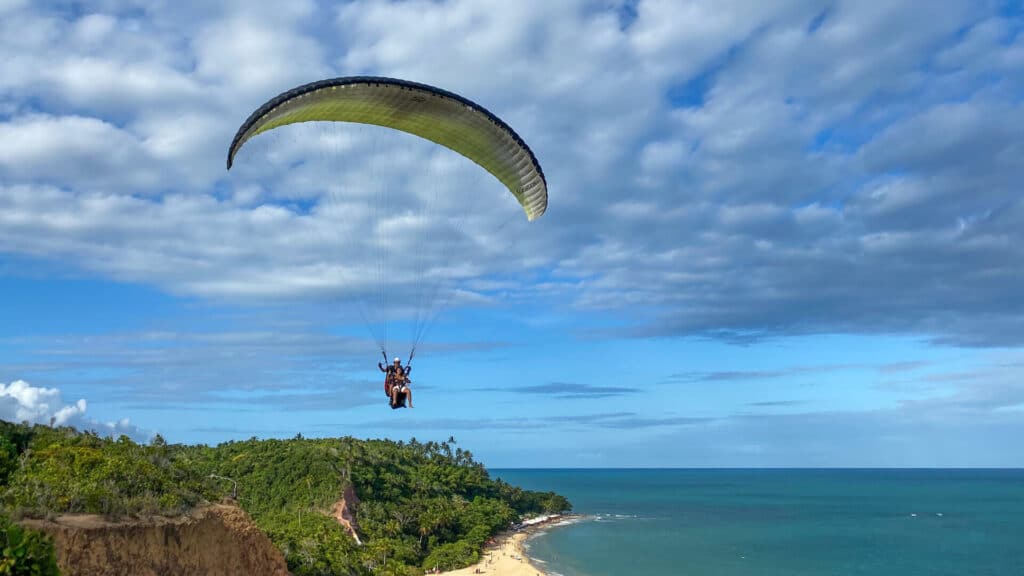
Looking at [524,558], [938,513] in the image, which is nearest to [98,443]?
[524,558]

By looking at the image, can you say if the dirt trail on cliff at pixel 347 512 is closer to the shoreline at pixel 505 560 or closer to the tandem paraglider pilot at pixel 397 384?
the shoreline at pixel 505 560

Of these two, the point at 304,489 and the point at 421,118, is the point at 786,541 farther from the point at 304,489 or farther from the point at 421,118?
the point at 421,118

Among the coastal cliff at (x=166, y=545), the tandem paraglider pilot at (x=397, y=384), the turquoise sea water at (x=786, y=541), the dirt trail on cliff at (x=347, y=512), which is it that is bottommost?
A: the turquoise sea water at (x=786, y=541)

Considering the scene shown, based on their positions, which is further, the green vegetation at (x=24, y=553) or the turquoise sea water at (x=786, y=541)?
the turquoise sea water at (x=786, y=541)

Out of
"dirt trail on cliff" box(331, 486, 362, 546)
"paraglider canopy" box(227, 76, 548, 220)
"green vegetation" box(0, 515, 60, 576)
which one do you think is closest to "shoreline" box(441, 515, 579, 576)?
"dirt trail on cliff" box(331, 486, 362, 546)

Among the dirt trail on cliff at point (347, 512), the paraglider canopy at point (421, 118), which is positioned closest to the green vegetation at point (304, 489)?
the dirt trail on cliff at point (347, 512)

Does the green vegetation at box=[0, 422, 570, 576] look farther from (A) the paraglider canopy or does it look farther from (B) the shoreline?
(A) the paraglider canopy
